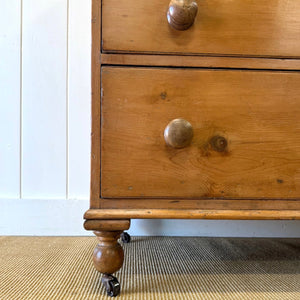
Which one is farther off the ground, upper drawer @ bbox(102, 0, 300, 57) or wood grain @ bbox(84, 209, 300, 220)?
upper drawer @ bbox(102, 0, 300, 57)

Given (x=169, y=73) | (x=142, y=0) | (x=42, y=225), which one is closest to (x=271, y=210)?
(x=169, y=73)

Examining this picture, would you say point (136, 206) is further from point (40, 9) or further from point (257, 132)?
point (40, 9)

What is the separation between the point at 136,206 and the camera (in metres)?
0.59

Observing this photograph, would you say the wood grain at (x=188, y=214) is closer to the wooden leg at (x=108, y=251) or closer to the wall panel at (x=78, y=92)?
the wooden leg at (x=108, y=251)

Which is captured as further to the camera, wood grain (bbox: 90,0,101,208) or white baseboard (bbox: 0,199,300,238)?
white baseboard (bbox: 0,199,300,238)

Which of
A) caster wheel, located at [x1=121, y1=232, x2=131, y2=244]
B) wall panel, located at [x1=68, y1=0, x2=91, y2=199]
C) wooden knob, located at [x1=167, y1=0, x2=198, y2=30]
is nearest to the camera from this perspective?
A: wooden knob, located at [x1=167, y1=0, x2=198, y2=30]

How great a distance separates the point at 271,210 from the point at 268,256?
33cm

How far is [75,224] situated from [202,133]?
0.66 meters

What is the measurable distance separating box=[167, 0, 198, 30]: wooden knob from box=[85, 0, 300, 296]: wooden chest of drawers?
12mm

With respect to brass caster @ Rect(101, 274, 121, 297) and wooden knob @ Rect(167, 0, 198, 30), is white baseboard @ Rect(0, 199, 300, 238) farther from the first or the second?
wooden knob @ Rect(167, 0, 198, 30)

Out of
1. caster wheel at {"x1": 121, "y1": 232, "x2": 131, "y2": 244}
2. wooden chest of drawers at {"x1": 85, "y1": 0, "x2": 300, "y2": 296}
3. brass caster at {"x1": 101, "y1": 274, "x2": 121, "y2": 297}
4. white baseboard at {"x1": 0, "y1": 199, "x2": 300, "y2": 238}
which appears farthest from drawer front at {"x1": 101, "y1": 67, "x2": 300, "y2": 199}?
white baseboard at {"x1": 0, "y1": 199, "x2": 300, "y2": 238}

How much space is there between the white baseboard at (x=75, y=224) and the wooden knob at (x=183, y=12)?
2.33 ft

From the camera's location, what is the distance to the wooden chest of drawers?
58 cm

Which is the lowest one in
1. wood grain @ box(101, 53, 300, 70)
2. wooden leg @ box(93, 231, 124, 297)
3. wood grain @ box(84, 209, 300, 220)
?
Answer: wooden leg @ box(93, 231, 124, 297)
